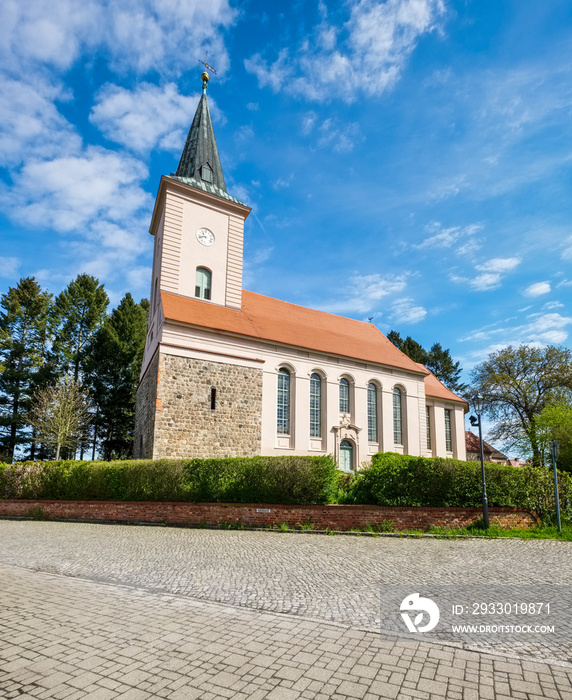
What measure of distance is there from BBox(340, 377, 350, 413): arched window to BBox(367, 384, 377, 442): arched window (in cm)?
148

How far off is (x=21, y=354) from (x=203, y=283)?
18.8 m

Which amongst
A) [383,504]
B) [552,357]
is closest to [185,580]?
[383,504]

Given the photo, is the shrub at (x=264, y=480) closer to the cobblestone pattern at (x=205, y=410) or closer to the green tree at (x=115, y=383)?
the cobblestone pattern at (x=205, y=410)

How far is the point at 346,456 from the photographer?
78.3 feet

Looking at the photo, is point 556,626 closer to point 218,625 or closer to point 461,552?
point 218,625

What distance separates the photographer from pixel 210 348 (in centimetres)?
2000

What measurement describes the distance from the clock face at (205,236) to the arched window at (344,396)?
10.1m

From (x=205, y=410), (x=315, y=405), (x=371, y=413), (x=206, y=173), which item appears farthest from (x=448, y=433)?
(x=206, y=173)

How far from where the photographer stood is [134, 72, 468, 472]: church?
19109 mm

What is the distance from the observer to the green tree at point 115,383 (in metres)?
33.9

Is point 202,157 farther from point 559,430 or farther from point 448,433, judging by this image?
point 559,430

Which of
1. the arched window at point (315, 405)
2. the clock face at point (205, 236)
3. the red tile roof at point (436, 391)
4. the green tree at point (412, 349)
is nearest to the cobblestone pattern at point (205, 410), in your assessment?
the arched window at point (315, 405)

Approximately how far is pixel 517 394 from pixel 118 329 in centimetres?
3159

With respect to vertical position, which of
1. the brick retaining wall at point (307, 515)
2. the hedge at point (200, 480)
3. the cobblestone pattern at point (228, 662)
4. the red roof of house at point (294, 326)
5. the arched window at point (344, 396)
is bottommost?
the cobblestone pattern at point (228, 662)
